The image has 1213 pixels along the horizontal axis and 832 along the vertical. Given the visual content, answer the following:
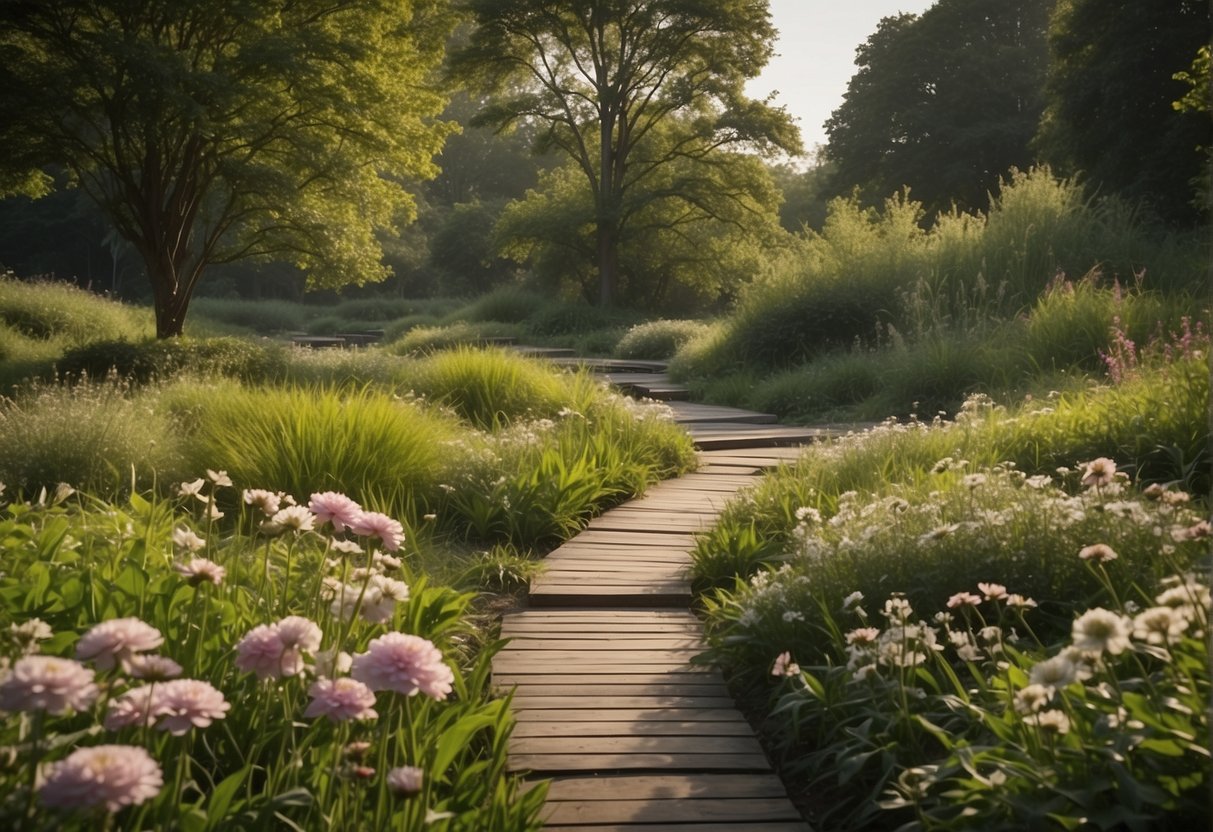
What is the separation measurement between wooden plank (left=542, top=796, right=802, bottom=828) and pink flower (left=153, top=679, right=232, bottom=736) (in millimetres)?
1096

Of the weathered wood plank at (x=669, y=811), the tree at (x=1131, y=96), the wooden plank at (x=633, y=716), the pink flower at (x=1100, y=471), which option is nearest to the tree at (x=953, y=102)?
the tree at (x=1131, y=96)

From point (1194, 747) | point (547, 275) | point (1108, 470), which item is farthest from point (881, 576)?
point (547, 275)

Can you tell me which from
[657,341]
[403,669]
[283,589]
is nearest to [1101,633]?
[403,669]

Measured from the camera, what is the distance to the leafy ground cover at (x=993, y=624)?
185 centimetres

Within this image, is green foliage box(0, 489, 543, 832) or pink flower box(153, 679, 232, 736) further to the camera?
green foliage box(0, 489, 543, 832)

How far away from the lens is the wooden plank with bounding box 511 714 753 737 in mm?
2850

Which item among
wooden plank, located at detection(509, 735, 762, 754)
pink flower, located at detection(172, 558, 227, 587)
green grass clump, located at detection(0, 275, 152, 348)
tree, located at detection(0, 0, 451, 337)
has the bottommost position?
wooden plank, located at detection(509, 735, 762, 754)

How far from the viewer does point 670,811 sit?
2.41m

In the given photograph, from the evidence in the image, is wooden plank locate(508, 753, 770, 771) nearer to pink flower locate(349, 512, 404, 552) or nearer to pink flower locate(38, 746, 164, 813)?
pink flower locate(349, 512, 404, 552)

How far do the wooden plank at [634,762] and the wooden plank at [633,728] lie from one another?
13 cm

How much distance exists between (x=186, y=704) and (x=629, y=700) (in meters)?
1.84

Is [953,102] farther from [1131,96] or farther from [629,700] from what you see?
[629,700]

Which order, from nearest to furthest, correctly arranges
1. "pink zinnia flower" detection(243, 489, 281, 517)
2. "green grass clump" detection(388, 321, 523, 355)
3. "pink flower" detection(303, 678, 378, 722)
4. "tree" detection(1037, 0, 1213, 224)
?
"pink flower" detection(303, 678, 378, 722)
"pink zinnia flower" detection(243, 489, 281, 517)
"green grass clump" detection(388, 321, 523, 355)
"tree" detection(1037, 0, 1213, 224)

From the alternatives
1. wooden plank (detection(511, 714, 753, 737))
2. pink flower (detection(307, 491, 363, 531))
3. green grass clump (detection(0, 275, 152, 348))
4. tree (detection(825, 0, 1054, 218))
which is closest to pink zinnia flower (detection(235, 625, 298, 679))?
pink flower (detection(307, 491, 363, 531))
